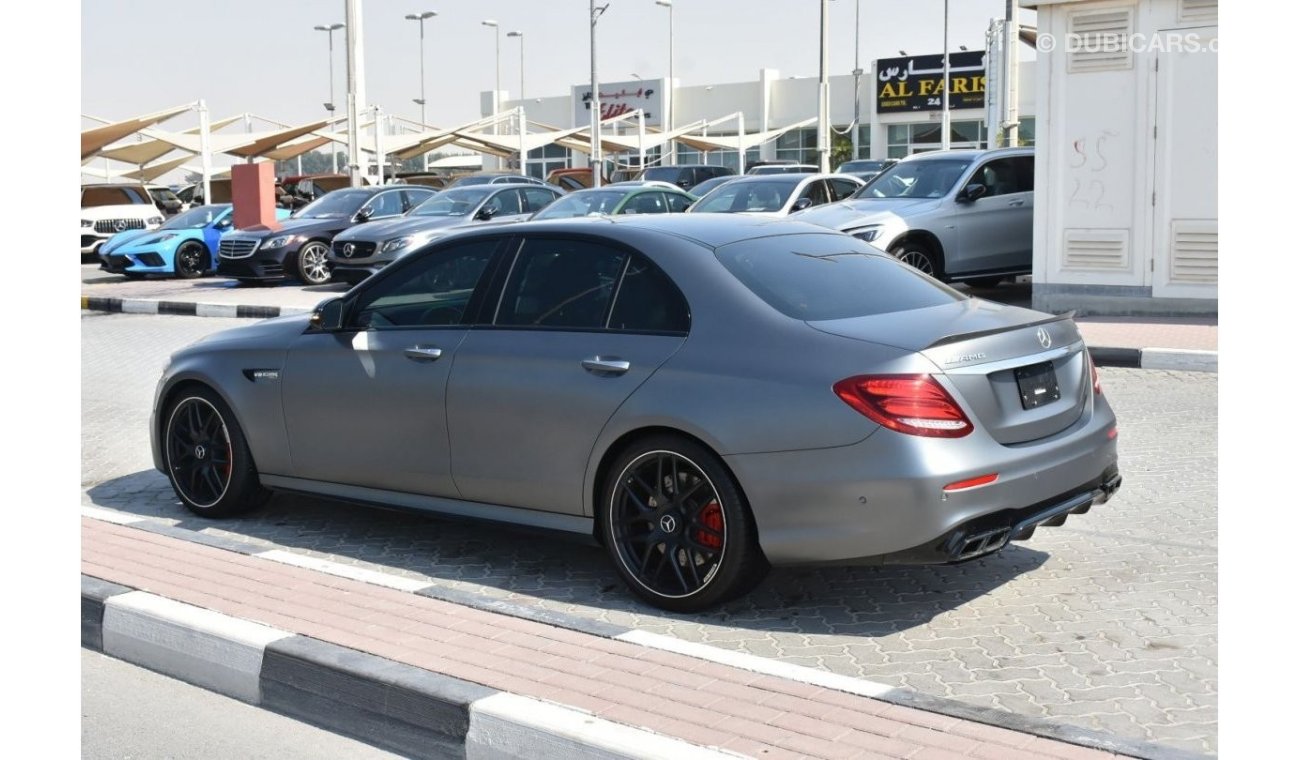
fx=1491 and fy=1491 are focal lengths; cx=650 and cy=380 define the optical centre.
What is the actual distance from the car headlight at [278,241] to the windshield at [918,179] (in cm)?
946

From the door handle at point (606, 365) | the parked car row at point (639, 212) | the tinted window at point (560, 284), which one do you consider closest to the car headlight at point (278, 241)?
the parked car row at point (639, 212)

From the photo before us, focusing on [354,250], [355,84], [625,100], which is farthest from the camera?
[625,100]

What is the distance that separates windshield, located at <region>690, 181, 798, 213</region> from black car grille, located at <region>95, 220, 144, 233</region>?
53.5 ft

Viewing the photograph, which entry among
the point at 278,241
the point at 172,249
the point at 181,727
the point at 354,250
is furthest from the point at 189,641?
the point at 172,249

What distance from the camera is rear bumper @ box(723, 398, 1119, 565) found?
200 inches

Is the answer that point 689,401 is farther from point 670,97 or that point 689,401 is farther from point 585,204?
point 670,97

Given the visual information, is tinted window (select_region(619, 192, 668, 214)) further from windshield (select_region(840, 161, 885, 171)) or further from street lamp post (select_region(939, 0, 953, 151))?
street lamp post (select_region(939, 0, 953, 151))

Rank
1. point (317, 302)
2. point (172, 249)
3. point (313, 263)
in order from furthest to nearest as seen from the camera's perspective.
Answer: point (172, 249)
point (313, 263)
point (317, 302)

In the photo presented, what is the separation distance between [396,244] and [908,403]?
15969 mm

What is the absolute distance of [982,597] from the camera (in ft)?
18.8

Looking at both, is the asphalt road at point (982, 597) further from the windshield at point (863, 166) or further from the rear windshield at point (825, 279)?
the windshield at point (863, 166)

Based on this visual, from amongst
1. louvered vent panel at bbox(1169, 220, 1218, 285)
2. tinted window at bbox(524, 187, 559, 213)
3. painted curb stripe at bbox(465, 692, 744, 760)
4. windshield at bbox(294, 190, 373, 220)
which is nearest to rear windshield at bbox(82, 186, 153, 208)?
windshield at bbox(294, 190, 373, 220)

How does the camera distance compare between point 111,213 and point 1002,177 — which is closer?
point 1002,177
